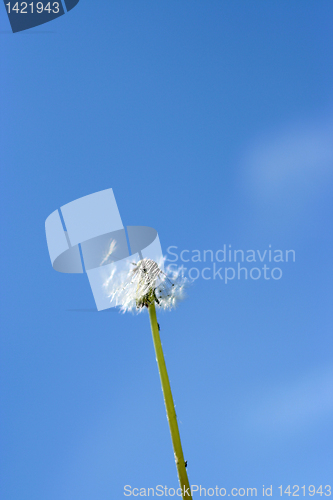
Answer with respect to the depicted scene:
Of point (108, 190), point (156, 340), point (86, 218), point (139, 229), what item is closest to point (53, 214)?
point (86, 218)

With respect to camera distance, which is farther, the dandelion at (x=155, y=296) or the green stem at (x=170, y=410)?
the dandelion at (x=155, y=296)

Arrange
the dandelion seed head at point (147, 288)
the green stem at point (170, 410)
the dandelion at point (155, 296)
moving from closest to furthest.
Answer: the green stem at point (170, 410), the dandelion at point (155, 296), the dandelion seed head at point (147, 288)

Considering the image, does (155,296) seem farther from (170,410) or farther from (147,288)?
(170,410)

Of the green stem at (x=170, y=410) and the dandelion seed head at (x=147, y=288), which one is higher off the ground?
the dandelion seed head at (x=147, y=288)

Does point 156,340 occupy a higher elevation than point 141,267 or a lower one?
lower

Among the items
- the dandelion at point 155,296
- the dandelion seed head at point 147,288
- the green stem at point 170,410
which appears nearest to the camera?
the green stem at point 170,410

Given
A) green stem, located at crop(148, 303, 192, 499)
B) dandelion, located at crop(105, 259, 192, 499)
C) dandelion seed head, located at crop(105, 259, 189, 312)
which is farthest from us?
dandelion seed head, located at crop(105, 259, 189, 312)

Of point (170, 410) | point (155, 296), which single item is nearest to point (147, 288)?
point (155, 296)

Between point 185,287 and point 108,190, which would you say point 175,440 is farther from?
point 108,190
